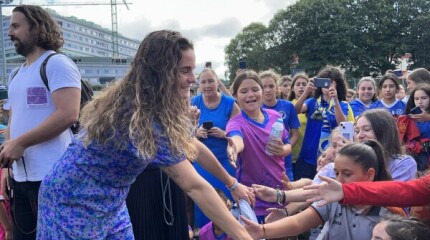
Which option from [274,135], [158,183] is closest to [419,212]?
[274,135]

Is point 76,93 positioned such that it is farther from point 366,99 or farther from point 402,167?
point 366,99

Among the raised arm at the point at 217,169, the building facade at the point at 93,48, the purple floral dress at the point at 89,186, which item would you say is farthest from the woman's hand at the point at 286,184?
the building facade at the point at 93,48

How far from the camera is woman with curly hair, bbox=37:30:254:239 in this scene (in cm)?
193

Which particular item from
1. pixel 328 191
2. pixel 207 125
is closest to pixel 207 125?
pixel 207 125

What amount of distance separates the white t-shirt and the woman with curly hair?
23.4 inches

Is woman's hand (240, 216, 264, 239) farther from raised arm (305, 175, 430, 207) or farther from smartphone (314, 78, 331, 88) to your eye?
smartphone (314, 78, 331, 88)

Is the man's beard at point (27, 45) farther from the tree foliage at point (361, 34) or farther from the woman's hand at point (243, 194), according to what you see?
the tree foliage at point (361, 34)

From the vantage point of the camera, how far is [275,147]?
352 cm

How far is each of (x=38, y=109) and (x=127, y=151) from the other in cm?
105

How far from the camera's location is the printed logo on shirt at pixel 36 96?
2668 mm

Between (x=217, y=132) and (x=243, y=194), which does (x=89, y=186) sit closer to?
(x=243, y=194)

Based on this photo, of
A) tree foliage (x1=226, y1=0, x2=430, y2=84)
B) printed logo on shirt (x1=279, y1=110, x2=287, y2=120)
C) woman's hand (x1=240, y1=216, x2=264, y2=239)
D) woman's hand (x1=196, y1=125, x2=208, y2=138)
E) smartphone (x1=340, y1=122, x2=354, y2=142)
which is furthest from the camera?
tree foliage (x1=226, y1=0, x2=430, y2=84)

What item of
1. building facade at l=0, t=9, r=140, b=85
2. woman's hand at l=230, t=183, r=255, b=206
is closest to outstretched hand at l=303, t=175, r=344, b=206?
woman's hand at l=230, t=183, r=255, b=206

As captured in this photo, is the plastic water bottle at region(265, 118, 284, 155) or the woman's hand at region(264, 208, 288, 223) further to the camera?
the plastic water bottle at region(265, 118, 284, 155)
